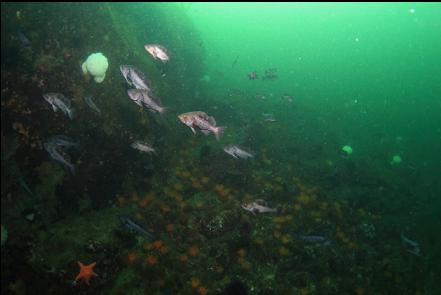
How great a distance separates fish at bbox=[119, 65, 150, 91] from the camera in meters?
7.08

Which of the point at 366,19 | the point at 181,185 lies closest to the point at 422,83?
the point at 181,185

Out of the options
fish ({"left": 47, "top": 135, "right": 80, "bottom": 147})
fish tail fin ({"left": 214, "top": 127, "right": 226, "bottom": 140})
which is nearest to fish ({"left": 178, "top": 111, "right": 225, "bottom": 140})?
fish tail fin ({"left": 214, "top": 127, "right": 226, "bottom": 140})

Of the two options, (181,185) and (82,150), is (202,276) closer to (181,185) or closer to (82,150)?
(181,185)

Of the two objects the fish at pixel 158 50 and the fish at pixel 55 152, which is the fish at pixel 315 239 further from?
the fish at pixel 55 152

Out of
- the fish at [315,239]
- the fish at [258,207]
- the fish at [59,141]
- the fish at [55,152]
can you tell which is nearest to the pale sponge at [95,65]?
the fish at [59,141]

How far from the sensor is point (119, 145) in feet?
32.2

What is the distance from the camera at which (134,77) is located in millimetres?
7188

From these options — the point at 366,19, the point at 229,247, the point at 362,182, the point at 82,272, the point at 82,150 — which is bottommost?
the point at 366,19

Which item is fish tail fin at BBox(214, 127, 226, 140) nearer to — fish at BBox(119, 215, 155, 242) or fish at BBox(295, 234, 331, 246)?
fish at BBox(119, 215, 155, 242)

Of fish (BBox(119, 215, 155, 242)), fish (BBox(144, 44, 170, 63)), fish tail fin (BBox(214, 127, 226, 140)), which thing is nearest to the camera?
fish tail fin (BBox(214, 127, 226, 140))

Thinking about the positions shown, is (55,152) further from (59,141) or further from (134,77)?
(134,77)

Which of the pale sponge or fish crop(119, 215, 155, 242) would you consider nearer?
fish crop(119, 215, 155, 242)

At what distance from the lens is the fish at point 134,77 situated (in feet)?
23.2

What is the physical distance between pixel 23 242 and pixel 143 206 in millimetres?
3494
